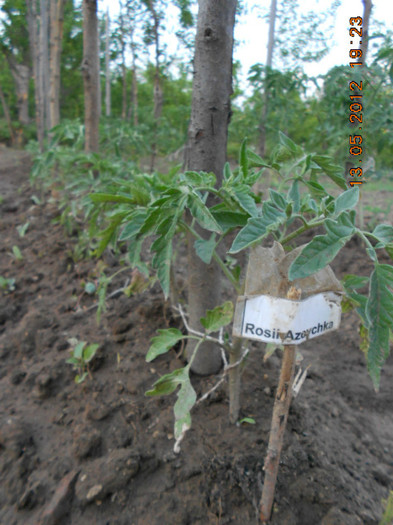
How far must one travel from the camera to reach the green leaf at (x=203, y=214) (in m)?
0.93

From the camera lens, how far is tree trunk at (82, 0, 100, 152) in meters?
3.12

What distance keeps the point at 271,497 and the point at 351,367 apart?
4.04 feet

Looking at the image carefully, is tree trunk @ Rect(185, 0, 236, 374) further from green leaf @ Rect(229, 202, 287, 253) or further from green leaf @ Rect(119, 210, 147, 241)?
green leaf @ Rect(229, 202, 287, 253)

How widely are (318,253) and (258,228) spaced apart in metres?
0.15

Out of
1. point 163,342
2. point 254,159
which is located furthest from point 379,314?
point 163,342

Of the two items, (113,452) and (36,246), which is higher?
(36,246)

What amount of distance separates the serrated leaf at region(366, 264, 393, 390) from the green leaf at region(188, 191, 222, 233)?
0.36 meters

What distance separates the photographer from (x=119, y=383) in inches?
67.9

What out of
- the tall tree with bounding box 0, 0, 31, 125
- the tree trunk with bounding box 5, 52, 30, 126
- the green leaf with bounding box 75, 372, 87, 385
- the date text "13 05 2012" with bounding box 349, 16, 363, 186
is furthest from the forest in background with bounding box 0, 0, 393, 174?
the tree trunk with bounding box 5, 52, 30, 126

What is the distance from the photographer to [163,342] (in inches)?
51.4

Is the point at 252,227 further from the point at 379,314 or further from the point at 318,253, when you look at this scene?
the point at 379,314

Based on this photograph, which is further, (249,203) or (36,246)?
(36,246)

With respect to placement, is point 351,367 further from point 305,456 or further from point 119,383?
point 119,383

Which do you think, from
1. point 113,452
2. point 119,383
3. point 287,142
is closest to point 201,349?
point 119,383
